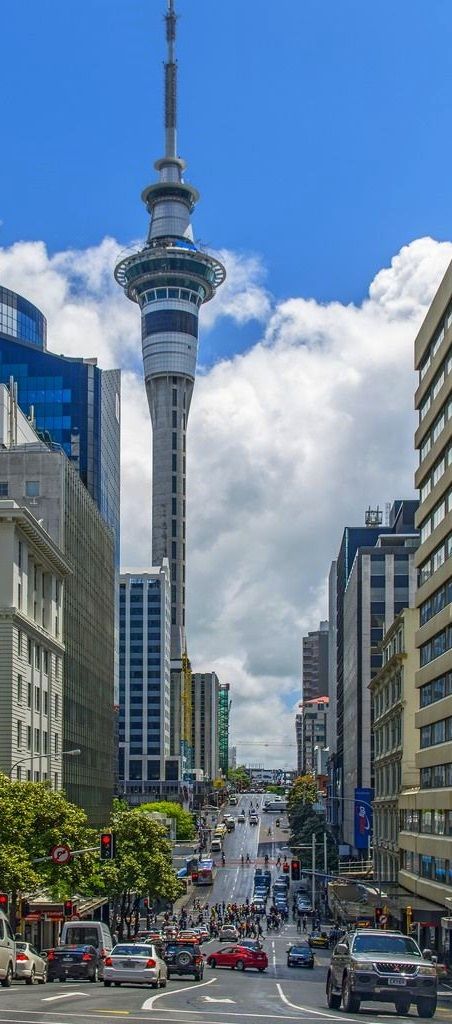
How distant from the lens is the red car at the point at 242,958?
6494 cm

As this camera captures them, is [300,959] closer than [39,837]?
No

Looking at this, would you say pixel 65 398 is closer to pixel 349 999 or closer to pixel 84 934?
pixel 84 934

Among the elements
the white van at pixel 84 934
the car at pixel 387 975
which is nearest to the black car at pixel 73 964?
the white van at pixel 84 934

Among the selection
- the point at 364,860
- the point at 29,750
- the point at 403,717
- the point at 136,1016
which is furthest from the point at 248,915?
the point at 136,1016

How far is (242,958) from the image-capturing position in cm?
6519

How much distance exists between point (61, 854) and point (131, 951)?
23.0 m

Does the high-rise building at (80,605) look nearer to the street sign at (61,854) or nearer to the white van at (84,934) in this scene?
the street sign at (61,854)

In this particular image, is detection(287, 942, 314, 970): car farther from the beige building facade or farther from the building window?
the building window

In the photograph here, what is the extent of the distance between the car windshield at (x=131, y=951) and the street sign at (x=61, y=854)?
874 inches

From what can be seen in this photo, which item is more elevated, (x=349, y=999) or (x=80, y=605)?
(x=80, y=605)

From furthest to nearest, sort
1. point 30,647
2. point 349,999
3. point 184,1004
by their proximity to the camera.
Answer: point 30,647 → point 184,1004 → point 349,999

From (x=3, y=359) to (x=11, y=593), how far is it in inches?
3866

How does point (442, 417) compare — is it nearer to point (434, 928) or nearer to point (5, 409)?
point (434, 928)

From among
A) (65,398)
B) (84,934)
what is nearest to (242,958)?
(84,934)
